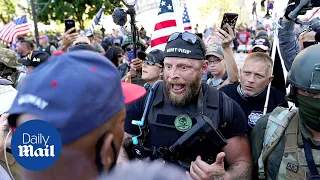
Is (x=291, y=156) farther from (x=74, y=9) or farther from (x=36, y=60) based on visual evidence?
(x=74, y=9)

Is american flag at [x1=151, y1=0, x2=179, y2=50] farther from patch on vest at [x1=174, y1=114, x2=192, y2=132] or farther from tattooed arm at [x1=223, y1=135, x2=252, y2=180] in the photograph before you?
tattooed arm at [x1=223, y1=135, x2=252, y2=180]

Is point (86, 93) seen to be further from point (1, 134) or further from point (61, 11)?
point (61, 11)

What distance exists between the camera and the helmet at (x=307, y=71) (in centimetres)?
230

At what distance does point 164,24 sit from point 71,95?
12.6 ft

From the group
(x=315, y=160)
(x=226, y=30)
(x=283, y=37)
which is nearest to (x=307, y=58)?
(x=315, y=160)

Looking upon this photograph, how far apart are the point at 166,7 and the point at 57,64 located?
3818 millimetres

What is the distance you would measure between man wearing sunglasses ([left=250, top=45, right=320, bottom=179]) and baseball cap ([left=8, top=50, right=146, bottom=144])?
5.09 ft

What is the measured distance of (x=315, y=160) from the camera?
229 centimetres

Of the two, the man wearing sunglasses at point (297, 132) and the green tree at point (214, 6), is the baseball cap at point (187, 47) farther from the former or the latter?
the green tree at point (214, 6)

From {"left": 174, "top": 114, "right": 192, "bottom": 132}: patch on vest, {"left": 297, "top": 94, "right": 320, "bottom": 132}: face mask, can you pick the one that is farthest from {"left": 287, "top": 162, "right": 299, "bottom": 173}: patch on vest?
{"left": 174, "top": 114, "right": 192, "bottom": 132}: patch on vest

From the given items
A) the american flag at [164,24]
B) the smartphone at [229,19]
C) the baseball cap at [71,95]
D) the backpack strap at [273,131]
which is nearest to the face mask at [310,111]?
the backpack strap at [273,131]

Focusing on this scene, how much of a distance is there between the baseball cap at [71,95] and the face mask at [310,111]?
5.17 feet

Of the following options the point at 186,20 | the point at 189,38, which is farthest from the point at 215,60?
the point at 189,38

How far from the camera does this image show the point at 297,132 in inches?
94.6
